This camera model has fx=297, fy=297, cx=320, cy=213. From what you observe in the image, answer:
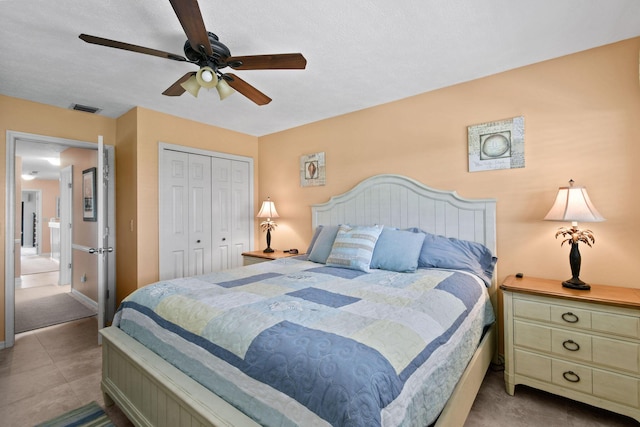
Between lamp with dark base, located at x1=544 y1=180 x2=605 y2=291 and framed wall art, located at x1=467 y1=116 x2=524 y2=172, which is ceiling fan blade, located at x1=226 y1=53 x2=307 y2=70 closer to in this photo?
framed wall art, located at x1=467 y1=116 x2=524 y2=172

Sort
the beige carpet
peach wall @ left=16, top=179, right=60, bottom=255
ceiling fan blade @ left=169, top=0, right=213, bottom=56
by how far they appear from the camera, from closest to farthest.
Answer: ceiling fan blade @ left=169, top=0, right=213, bottom=56
the beige carpet
peach wall @ left=16, top=179, right=60, bottom=255

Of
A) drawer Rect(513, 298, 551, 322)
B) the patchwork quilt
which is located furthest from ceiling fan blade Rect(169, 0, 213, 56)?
drawer Rect(513, 298, 551, 322)

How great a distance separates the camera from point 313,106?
10.7 ft

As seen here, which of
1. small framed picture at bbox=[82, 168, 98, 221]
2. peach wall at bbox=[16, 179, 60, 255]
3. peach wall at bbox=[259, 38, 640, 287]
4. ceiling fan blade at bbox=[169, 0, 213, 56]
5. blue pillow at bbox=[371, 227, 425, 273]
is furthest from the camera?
peach wall at bbox=[16, 179, 60, 255]

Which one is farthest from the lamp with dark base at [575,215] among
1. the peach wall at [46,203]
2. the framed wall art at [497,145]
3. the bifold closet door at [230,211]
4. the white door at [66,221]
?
the peach wall at [46,203]

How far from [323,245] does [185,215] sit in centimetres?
186

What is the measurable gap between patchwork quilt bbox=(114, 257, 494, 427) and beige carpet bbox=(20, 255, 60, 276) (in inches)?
251

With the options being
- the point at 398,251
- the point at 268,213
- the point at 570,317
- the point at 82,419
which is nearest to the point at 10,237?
the point at 82,419

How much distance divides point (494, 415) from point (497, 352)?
721 millimetres

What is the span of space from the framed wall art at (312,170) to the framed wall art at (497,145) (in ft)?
5.56

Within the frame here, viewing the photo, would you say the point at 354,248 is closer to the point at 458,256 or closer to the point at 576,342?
the point at 458,256

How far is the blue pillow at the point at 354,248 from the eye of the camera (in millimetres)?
2434

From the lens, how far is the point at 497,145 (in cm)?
250

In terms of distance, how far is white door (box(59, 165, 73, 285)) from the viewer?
15.3 feet
